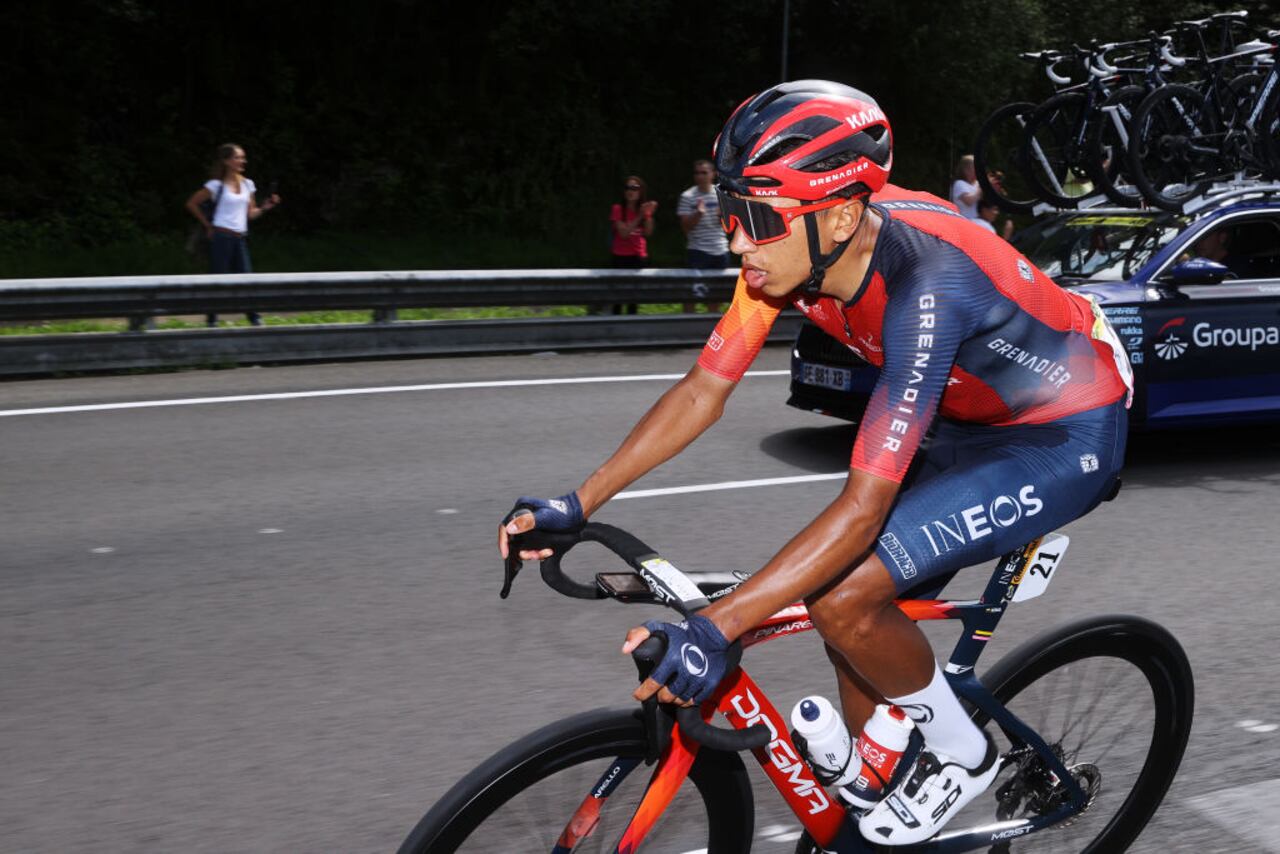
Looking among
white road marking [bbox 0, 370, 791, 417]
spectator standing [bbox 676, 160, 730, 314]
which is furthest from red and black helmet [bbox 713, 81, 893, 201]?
spectator standing [bbox 676, 160, 730, 314]

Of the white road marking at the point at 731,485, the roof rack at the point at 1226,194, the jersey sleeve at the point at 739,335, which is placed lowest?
the white road marking at the point at 731,485

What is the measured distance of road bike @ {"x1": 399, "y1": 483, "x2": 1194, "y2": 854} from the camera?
2.78 meters

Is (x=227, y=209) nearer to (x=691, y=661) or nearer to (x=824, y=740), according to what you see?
(x=824, y=740)

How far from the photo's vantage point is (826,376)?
29.5 feet

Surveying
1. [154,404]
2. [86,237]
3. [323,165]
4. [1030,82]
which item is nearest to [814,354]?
[154,404]

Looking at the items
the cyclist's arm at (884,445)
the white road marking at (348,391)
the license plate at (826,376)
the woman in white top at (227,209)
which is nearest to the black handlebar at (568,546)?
the cyclist's arm at (884,445)

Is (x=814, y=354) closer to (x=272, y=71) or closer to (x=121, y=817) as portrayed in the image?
(x=121, y=817)

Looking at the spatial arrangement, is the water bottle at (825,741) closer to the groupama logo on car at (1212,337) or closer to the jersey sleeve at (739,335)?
the jersey sleeve at (739,335)

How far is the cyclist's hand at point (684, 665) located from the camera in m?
2.60

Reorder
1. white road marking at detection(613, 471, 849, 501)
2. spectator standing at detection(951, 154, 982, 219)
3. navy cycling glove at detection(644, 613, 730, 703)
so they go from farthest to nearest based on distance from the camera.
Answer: spectator standing at detection(951, 154, 982, 219) → white road marking at detection(613, 471, 849, 501) → navy cycling glove at detection(644, 613, 730, 703)

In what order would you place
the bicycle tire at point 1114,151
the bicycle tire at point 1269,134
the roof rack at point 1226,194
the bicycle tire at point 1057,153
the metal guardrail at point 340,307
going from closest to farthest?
the roof rack at point 1226,194
the bicycle tire at point 1114,151
the bicycle tire at point 1269,134
the bicycle tire at point 1057,153
the metal guardrail at point 340,307

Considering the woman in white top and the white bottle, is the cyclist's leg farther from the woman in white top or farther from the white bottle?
the woman in white top

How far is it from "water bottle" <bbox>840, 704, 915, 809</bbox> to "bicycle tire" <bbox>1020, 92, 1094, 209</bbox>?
8090mm

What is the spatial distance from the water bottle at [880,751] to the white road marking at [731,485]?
4.87 m
